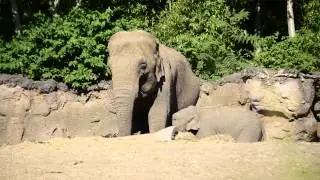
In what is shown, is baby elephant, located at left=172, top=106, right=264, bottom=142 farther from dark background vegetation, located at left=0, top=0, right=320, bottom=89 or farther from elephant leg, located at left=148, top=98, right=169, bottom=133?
dark background vegetation, located at left=0, top=0, right=320, bottom=89

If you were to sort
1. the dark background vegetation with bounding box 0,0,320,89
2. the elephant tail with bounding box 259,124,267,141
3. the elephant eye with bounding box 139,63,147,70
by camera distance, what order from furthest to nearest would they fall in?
the dark background vegetation with bounding box 0,0,320,89 < the elephant tail with bounding box 259,124,267,141 < the elephant eye with bounding box 139,63,147,70

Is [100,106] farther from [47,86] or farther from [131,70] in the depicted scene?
[131,70]

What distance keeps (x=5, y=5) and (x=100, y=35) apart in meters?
9.85

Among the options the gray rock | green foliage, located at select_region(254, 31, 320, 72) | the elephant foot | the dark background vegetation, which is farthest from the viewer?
green foliage, located at select_region(254, 31, 320, 72)

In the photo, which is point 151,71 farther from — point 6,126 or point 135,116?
point 6,126

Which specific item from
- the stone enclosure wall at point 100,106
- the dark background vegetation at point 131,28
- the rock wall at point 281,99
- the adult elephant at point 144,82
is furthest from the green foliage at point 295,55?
the adult elephant at point 144,82

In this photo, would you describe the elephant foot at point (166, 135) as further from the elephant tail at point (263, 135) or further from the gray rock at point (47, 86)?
the gray rock at point (47, 86)

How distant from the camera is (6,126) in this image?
9.79 metres

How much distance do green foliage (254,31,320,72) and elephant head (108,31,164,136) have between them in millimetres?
3995

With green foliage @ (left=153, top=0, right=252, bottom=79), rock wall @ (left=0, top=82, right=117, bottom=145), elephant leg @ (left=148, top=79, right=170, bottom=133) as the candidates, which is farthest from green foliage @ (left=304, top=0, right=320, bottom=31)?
rock wall @ (left=0, top=82, right=117, bottom=145)

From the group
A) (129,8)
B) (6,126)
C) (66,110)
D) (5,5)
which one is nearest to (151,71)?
(66,110)

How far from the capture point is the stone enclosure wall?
9875mm

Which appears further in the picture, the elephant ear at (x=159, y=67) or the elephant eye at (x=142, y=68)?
the elephant ear at (x=159, y=67)

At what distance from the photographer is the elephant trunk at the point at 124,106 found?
8.99 metres
